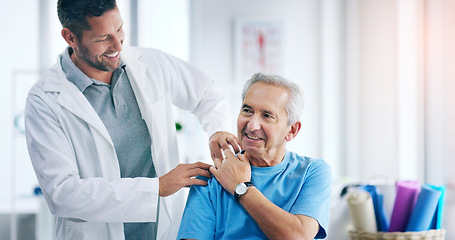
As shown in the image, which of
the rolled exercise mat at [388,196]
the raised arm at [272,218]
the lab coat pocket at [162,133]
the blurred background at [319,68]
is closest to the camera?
the raised arm at [272,218]

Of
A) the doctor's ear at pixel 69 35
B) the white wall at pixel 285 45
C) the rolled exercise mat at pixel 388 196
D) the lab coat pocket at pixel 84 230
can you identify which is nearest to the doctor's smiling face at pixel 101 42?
the doctor's ear at pixel 69 35

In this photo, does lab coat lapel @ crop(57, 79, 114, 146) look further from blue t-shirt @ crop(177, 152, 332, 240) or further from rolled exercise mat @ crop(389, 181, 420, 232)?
rolled exercise mat @ crop(389, 181, 420, 232)

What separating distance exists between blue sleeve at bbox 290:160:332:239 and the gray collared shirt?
22.1 inches

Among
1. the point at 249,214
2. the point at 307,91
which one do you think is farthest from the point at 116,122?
the point at 307,91

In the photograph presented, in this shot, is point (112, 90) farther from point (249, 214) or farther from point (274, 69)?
point (274, 69)

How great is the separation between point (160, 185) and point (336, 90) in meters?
2.42

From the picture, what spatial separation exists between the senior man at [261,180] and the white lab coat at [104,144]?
18 cm

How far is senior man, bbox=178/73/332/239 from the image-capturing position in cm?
131

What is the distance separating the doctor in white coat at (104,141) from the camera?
1.33 m

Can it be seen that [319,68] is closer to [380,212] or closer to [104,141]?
[380,212]

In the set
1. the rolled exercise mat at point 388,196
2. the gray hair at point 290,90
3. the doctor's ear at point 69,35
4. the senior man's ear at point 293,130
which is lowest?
the rolled exercise mat at point 388,196

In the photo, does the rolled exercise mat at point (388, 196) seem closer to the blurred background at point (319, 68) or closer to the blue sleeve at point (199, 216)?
the blurred background at point (319, 68)

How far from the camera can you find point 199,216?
1.36 metres

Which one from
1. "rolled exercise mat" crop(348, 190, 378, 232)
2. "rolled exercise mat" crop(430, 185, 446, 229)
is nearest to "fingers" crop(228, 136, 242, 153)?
"rolled exercise mat" crop(348, 190, 378, 232)
